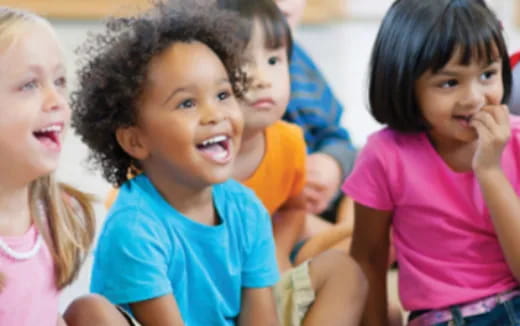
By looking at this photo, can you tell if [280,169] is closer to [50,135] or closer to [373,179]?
[373,179]

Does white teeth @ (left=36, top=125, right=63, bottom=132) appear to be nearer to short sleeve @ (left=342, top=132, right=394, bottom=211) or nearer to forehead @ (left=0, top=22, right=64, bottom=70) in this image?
forehead @ (left=0, top=22, right=64, bottom=70)

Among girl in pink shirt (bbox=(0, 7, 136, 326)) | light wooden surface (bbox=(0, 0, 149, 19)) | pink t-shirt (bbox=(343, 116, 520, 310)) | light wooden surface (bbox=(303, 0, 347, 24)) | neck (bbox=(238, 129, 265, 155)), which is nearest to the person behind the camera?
girl in pink shirt (bbox=(0, 7, 136, 326))

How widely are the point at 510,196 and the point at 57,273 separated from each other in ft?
2.24

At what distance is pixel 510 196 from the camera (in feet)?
4.20

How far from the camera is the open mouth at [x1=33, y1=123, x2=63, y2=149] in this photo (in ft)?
3.45

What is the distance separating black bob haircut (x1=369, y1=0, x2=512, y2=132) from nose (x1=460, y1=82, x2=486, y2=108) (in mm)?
42

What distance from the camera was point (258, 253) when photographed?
1.32 m

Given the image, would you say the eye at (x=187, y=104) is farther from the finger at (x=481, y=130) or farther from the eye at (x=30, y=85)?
the finger at (x=481, y=130)

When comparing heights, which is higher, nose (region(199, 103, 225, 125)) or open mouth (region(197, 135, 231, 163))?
nose (region(199, 103, 225, 125))

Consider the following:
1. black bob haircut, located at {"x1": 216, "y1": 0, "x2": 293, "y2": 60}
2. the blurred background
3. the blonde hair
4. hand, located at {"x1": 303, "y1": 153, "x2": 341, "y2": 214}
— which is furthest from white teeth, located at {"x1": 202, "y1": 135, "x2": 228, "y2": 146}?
the blurred background

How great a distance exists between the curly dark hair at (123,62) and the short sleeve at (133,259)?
0.12 meters

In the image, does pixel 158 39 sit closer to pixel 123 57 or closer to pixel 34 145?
pixel 123 57

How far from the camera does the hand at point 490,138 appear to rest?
128 cm

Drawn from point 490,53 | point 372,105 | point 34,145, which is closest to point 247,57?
point 372,105
